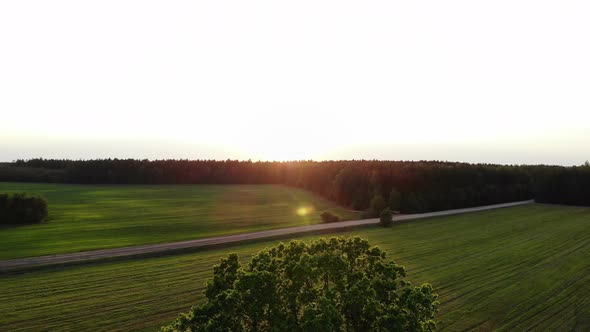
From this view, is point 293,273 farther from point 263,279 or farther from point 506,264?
Answer: point 506,264

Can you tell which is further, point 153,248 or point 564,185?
point 564,185

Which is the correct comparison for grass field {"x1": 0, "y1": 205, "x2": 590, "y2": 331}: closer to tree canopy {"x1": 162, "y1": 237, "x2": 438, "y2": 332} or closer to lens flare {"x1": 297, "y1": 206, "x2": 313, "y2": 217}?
tree canopy {"x1": 162, "y1": 237, "x2": 438, "y2": 332}

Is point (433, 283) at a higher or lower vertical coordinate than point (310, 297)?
lower

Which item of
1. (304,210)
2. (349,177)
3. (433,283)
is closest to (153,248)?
(433,283)

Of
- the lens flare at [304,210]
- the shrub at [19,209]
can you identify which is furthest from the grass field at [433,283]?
the shrub at [19,209]

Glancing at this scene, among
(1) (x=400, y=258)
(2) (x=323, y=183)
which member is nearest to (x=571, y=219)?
(1) (x=400, y=258)

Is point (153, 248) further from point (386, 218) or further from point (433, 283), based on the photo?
point (386, 218)
